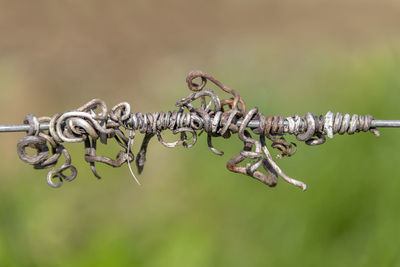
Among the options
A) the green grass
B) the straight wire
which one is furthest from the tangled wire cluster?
the green grass

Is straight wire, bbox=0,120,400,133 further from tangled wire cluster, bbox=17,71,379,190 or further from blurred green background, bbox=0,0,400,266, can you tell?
blurred green background, bbox=0,0,400,266

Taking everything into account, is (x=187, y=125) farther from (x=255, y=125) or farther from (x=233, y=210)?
(x=233, y=210)

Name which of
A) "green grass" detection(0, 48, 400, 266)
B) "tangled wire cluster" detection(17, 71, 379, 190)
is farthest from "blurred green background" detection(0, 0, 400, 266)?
"tangled wire cluster" detection(17, 71, 379, 190)

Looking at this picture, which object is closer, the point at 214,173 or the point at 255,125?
the point at 255,125

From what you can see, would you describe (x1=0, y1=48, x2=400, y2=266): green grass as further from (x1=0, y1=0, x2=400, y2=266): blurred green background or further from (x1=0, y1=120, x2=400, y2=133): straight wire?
(x1=0, y1=120, x2=400, y2=133): straight wire

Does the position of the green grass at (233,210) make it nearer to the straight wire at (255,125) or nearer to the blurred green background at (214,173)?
the blurred green background at (214,173)

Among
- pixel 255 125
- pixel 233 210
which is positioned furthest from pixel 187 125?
pixel 233 210

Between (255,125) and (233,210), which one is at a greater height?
(255,125)

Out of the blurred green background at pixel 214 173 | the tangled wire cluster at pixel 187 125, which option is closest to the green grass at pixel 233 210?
the blurred green background at pixel 214 173

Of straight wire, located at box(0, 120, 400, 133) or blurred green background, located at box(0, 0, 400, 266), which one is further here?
blurred green background, located at box(0, 0, 400, 266)
